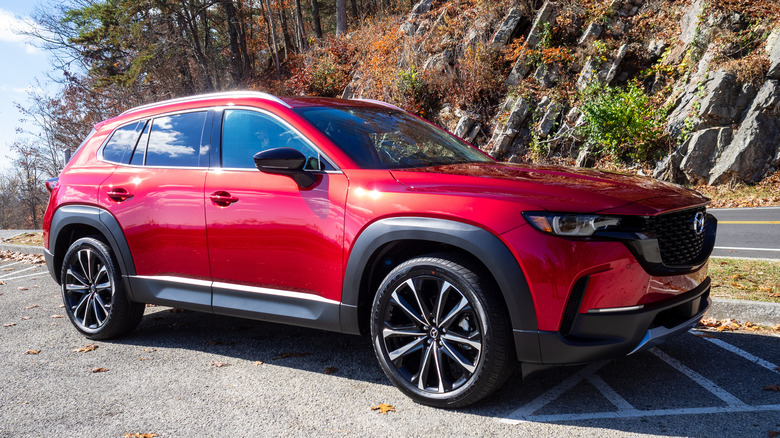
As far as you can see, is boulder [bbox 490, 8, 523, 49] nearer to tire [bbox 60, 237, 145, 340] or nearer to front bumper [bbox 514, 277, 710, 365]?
tire [bbox 60, 237, 145, 340]

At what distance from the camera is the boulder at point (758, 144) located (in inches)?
494

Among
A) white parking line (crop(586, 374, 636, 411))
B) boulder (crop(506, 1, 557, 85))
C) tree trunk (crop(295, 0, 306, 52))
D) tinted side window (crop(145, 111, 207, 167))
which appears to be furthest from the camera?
tree trunk (crop(295, 0, 306, 52))

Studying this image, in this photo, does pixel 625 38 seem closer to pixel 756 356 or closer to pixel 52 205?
pixel 756 356

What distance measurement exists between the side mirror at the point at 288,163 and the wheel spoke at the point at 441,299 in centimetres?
106

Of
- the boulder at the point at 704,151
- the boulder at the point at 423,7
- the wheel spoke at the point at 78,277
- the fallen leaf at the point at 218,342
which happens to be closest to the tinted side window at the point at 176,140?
the wheel spoke at the point at 78,277

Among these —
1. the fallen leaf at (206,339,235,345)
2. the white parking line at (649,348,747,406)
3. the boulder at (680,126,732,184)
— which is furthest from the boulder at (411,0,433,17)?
the white parking line at (649,348,747,406)

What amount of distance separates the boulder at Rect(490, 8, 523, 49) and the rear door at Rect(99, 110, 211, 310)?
13.8 meters

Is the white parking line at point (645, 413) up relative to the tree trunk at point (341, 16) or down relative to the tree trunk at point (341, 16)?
down

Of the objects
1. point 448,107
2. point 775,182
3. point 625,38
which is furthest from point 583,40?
point 775,182

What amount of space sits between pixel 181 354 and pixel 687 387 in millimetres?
3520

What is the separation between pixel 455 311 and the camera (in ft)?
10.2

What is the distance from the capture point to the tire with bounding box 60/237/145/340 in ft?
15.4

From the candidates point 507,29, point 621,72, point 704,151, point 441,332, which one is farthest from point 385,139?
point 507,29

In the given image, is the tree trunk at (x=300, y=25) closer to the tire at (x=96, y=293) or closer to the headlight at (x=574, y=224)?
the tire at (x=96, y=293)
